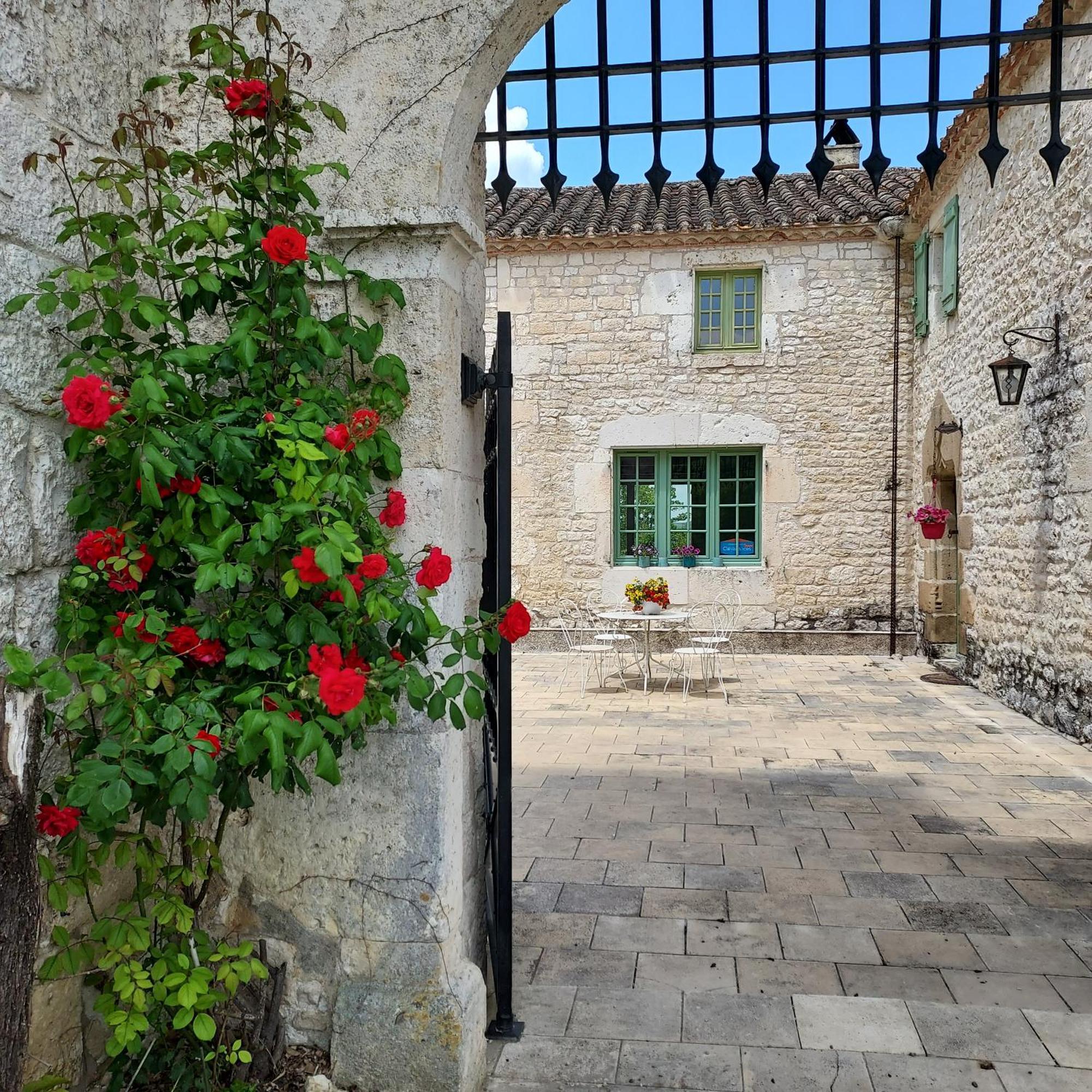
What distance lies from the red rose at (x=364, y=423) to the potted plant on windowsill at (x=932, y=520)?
8.29m

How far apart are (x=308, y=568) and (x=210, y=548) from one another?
0.22 m

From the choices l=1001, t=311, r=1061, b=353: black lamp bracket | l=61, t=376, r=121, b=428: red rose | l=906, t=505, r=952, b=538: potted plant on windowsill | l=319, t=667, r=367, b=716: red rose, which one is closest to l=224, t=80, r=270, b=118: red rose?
l=61, t=376, r=121, b=428: red rose

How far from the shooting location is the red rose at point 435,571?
2.07 meters

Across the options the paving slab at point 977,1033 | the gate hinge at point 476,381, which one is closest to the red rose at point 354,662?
the gate hinge at point 476,381

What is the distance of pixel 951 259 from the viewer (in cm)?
925

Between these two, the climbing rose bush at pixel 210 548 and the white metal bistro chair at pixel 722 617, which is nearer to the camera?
the climbing rose bush at pixel 210 548

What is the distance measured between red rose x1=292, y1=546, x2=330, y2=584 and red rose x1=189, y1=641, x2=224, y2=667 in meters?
0.30

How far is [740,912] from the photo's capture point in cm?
361

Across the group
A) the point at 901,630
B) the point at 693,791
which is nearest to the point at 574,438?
the point at 901,630

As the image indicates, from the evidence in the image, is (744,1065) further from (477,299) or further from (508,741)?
(477,299)

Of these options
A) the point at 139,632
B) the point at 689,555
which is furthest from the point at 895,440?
the point at 139,632

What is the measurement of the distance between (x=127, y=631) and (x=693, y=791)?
3.90m

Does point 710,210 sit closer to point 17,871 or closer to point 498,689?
point 498,689

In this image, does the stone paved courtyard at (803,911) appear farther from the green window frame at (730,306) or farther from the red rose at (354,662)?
the green window frame at (730,306)
